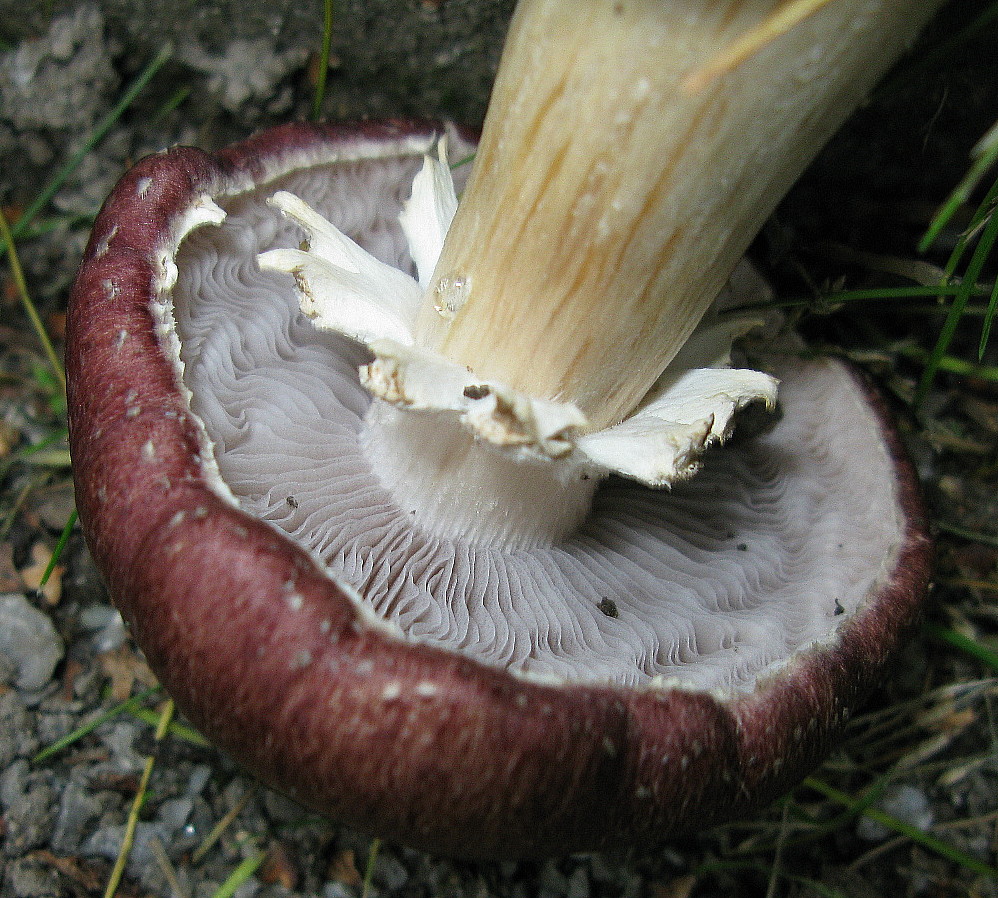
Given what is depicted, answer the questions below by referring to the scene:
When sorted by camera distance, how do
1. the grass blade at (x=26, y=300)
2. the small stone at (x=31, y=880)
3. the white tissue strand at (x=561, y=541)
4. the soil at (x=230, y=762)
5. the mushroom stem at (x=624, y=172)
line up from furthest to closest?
the grass blade at (x=26, y=300) → the soil at (x=230, y=762) → the small stone at (x=31, y=880) → the white tissue strand at (x=561, y=541) → the mushroom stem at (x=624, y=172)

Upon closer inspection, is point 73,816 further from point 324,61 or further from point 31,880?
point 324,61

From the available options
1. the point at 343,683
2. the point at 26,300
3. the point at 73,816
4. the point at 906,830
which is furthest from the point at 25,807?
the point at 906,830

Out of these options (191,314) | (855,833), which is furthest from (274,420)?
(855,833)

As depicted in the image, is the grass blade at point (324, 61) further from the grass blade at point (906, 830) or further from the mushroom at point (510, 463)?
the grass blade at point (906, 830)

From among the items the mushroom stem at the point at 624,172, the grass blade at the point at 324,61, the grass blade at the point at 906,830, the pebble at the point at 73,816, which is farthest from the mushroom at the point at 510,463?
the pebble at the point at 73,816

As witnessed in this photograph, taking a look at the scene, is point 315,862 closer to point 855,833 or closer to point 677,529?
point 677,529
